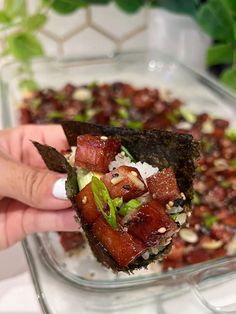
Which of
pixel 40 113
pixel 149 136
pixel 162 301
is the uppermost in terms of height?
pixel 149 136

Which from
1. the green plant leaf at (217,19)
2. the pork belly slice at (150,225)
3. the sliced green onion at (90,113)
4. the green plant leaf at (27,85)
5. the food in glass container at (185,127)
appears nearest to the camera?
the pork belly slice at (150,225)

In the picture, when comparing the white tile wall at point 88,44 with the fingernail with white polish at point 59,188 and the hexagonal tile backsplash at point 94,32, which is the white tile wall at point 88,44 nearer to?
the hexagonal tile backsplash at point 94,32

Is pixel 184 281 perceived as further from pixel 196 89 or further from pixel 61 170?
pixel 196 89

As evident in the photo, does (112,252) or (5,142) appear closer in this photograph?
(112,252)

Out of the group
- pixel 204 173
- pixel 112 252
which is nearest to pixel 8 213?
pixel 112 252

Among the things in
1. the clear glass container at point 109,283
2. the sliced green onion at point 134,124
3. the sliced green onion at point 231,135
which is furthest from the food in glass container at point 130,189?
the sliced green onion at point 231,135

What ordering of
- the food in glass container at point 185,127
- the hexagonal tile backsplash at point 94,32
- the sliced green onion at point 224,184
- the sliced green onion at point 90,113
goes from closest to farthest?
the food in glass container at point 185,127
the sliced green onion at point 224,184
the sliced green onion at point 90,113
the hexagonal tile backsplash at point 94,32

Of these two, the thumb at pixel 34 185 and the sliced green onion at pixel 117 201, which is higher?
the sliced green onion at pixel 117 201
